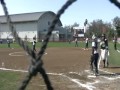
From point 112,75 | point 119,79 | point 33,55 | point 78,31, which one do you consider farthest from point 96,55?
point 78,31

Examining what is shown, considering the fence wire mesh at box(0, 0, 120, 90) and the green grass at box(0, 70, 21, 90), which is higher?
the fence wire mesh at box(0, 0, 120, 90)

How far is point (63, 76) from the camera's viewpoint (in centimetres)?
1325

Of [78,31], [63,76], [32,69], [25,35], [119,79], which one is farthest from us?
[78,31]

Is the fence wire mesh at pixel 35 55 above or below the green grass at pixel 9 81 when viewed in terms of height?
above

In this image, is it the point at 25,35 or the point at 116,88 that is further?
the point at 25,35

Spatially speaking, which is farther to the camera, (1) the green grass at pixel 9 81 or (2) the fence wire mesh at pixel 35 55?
(1) the green grass at pixel 9 81

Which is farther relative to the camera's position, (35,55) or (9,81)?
(9,81)

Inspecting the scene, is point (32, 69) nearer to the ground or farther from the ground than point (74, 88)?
farther from the ground

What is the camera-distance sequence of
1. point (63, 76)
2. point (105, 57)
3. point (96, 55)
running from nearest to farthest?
point (63, 76) → point (96, 55) → point (105, 57)

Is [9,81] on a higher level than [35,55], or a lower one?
lower

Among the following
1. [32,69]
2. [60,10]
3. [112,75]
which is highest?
[60,10]

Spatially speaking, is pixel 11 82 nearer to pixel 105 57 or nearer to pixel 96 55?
pixel 96 55

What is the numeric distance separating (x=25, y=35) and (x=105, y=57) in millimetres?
60788

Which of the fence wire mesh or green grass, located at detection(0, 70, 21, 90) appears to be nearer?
the fence wire mesh
